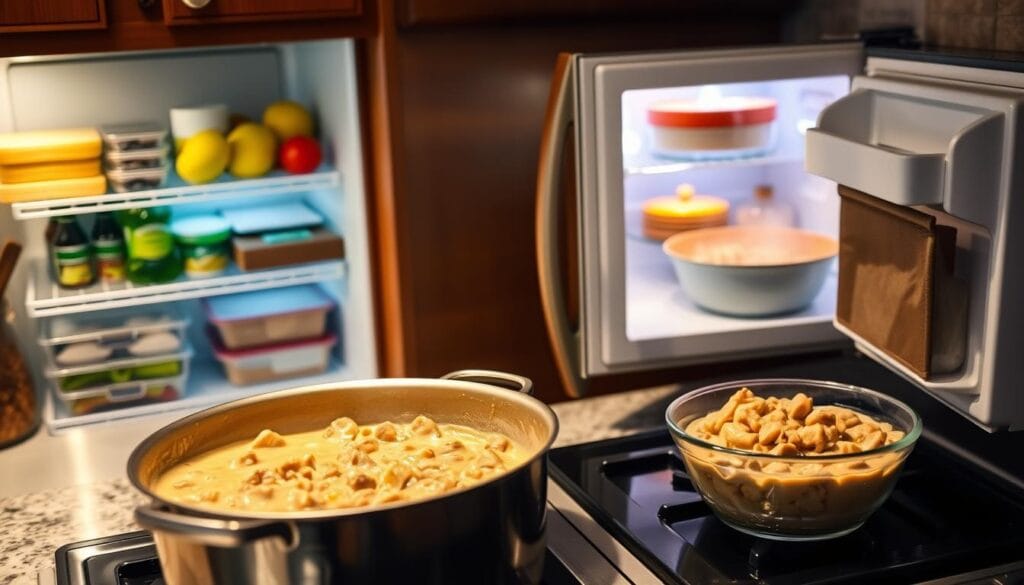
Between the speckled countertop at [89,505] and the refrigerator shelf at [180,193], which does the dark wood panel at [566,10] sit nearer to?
the refrigerator shelf at [180,193]

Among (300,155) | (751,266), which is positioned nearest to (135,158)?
(300,155)

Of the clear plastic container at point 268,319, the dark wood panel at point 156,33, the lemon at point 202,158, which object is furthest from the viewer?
the clear plastic container at point 268,319

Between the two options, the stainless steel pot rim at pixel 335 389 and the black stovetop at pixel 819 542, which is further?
the black stovetop at pixel 819 542

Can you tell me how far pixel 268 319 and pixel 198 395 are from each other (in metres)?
0.17

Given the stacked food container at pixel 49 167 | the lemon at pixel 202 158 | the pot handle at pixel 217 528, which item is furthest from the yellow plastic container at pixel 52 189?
the pot handle at pixel 217 528

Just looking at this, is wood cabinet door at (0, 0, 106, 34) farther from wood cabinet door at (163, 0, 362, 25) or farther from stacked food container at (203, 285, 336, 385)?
stacked food container at (203, 285, 336, 385)

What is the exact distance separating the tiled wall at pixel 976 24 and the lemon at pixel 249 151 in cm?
99

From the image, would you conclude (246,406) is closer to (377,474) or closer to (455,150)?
(377,474)

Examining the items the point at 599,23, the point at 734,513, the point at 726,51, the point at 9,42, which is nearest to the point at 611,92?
the point at 726,51

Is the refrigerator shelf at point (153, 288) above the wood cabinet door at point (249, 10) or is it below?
below

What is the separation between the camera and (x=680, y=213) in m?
1.74

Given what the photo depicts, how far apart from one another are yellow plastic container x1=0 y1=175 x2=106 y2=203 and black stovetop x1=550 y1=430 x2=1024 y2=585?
793 millimetres

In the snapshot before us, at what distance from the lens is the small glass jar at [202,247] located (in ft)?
6.08

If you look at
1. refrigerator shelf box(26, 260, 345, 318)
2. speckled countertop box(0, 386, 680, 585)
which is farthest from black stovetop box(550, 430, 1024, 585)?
refrigerator shelf box(26, 260, 345, 318)
